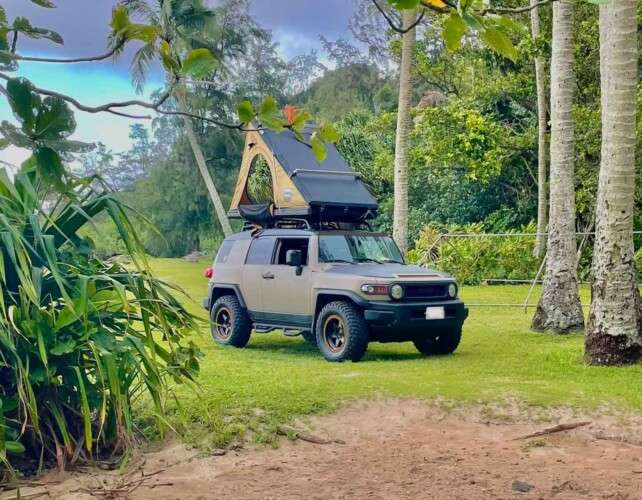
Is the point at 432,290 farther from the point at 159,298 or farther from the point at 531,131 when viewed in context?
the point at 531,131

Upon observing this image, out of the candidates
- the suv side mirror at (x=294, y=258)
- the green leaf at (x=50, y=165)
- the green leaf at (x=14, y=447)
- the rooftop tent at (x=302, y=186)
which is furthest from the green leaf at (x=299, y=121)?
the rooftop tent at (x=302, y=186)

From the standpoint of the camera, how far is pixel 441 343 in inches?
432

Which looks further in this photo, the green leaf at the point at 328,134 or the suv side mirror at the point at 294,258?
the suv side mirror at the point at 294,258

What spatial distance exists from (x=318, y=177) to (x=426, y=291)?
2581 millimetres

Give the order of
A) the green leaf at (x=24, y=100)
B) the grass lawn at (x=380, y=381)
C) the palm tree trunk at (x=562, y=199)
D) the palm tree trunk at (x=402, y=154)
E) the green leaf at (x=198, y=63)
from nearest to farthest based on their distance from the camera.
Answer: the green leaf at (x=24, y=100)
the green leaf at (x=198, y=63)
the grass lawn at (x=380, y=381)
the palm tree trunk at (x=562, y=199)
the palm tree trunk at (x=402, y=154)

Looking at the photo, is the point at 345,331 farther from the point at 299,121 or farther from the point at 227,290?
the point at 299,121

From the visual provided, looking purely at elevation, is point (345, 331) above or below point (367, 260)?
below

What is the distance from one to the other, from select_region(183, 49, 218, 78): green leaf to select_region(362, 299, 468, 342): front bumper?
762 cm

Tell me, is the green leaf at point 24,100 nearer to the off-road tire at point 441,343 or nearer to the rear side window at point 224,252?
the off-road tire at point 441,343

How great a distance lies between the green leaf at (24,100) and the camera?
2.27 meters

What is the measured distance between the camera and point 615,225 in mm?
9250

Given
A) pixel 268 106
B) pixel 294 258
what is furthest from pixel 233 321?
pixel 268 106

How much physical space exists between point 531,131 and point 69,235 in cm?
2021

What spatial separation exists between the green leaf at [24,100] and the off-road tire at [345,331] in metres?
7.93
